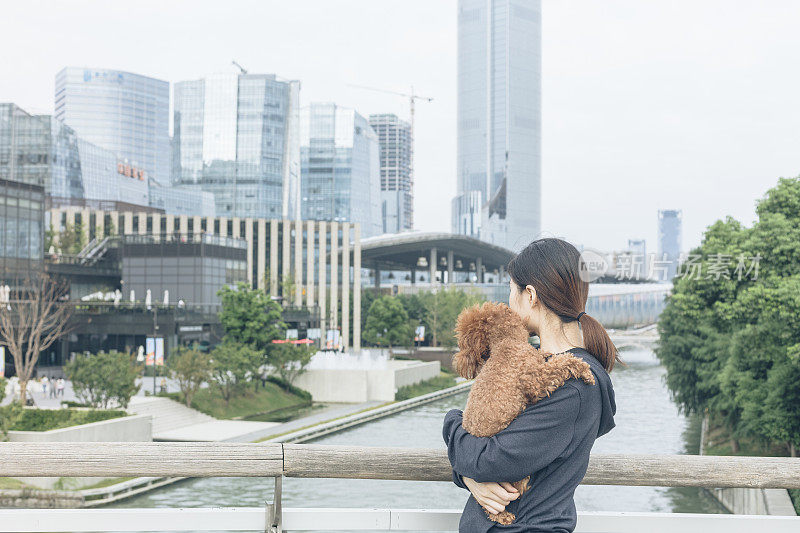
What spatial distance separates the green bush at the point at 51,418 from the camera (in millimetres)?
26081

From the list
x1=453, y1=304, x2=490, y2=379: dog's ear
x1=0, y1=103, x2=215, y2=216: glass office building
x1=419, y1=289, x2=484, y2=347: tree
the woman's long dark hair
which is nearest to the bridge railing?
x1=453, y1=304, x2=490, y2=379: dog's ear

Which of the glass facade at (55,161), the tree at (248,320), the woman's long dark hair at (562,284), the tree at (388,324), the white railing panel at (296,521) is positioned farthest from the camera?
the glass facade at (55,161)

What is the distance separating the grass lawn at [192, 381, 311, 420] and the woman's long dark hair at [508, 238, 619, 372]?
39455mm

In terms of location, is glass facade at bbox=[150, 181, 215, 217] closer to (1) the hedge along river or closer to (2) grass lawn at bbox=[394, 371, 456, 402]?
(2) grass lawn at bbox=[394, 371, 456, 402]

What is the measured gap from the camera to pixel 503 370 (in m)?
2.56

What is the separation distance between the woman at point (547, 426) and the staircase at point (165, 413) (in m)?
34.4

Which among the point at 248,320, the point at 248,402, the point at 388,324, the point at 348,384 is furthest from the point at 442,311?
the point at 248,402

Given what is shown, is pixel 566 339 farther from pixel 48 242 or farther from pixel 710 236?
pixel 48 242

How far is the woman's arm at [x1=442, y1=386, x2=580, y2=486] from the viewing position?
2490 millimetres

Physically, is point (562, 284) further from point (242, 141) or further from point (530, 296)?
point (242, 141)

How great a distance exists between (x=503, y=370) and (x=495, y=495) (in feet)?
1.28

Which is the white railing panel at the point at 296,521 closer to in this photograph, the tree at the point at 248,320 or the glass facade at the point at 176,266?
the tree at the point at 248,320

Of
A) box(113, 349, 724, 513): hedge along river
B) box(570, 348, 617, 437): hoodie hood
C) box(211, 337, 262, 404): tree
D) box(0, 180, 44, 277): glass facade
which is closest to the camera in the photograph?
box(570, 348, 617, 437): hoodie hood

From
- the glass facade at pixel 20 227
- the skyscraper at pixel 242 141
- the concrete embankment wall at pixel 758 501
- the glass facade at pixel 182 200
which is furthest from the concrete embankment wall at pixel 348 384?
the glass facade at pixel 182 200
